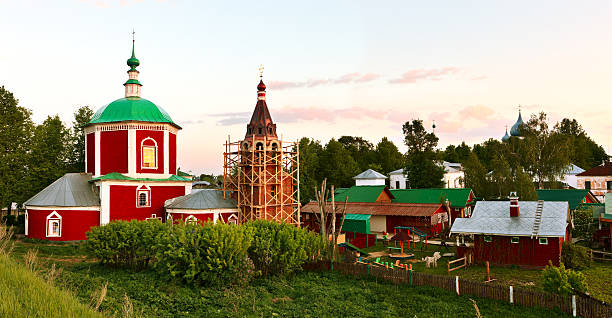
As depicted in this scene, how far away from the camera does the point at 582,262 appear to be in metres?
19.6

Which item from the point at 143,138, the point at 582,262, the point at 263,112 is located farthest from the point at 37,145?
the point at 582,262

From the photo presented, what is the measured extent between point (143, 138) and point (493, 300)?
26.5 m

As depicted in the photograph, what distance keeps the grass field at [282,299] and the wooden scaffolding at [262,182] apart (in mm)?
12597

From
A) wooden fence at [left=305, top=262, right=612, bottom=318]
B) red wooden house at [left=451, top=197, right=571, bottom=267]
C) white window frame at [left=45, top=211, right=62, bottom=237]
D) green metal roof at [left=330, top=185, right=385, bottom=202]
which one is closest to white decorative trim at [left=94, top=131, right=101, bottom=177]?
white window frame at [left=45, top=211, right=62, bottom=237]

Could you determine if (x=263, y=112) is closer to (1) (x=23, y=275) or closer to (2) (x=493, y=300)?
(2) (x=493, y=300)

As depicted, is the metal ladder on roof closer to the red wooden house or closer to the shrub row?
the red wooden house

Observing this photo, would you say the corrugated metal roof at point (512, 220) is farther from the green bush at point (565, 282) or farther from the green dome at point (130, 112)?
the green dome at point (130, 112)

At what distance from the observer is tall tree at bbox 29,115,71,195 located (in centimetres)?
3359

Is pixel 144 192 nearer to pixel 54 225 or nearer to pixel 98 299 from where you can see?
pixel 54 225

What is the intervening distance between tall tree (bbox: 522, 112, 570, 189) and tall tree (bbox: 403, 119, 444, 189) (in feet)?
33.6

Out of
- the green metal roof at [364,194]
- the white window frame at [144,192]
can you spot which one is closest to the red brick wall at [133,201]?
the white window frame at [144,192]

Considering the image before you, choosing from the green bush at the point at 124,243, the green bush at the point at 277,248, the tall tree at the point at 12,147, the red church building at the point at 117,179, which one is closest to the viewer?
the green bush at the point at 277,248

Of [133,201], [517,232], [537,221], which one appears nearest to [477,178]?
[537,221]

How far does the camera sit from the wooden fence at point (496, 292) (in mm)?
11742
